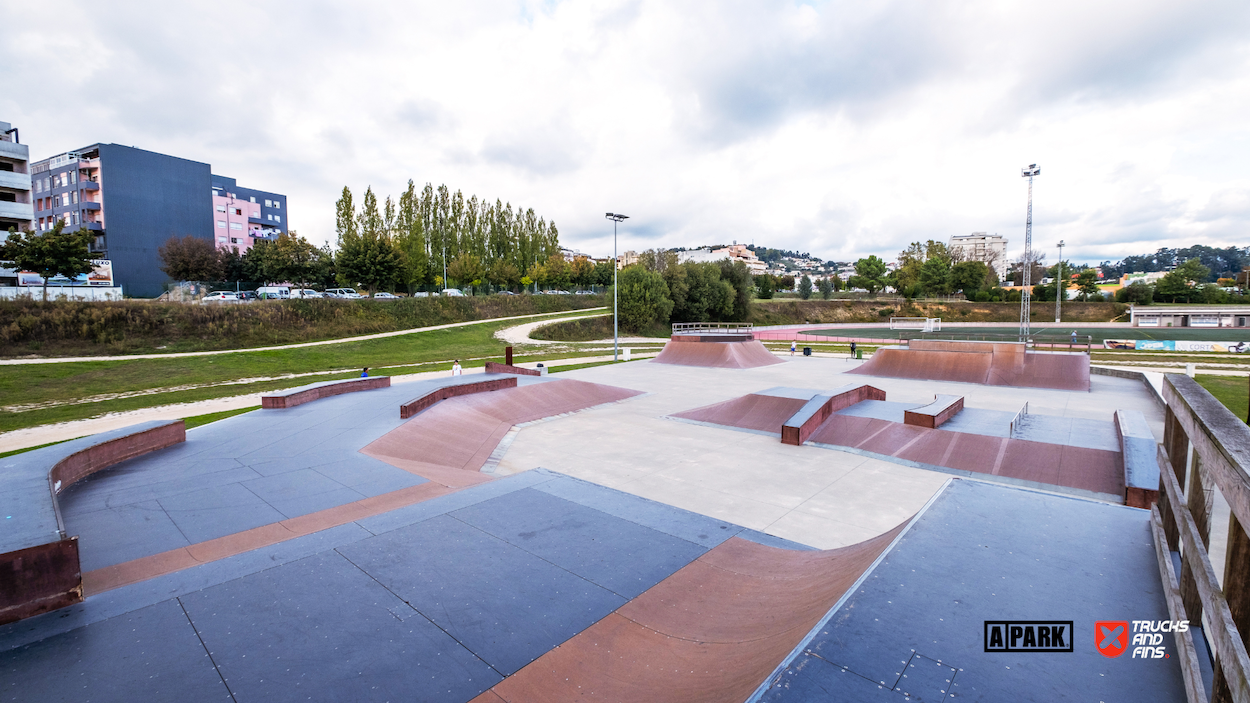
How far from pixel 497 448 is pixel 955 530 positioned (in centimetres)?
1018

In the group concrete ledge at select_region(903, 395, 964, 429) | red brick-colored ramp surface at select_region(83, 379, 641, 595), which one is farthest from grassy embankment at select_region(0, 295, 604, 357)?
concrete ledge at select_region(903, 395, 964, 429)

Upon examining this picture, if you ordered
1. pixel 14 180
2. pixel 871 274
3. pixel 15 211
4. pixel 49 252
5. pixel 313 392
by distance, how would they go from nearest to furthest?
pixel 313 392 < pixel 49 252 < pixel 15 211 < pixel 14 180 < pixel 871 274

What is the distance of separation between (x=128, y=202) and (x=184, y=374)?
40656 mm

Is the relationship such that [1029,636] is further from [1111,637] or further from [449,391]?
[449,391]

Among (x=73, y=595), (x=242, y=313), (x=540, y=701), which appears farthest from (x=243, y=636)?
(x=242, y=313)

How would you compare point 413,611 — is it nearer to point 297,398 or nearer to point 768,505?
point 768,505

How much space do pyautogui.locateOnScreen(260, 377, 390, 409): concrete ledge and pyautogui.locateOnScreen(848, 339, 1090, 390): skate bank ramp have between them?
21.7 meters

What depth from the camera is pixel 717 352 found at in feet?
94.8

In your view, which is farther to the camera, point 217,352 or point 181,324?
point 181,324

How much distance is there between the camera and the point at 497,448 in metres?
13.0

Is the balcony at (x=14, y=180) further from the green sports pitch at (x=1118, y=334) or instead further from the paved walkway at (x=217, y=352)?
the green sports pitch at (x=1118, y=334)

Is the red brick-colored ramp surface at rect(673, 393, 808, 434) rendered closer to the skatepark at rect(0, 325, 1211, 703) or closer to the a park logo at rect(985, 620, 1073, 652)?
the skatepark at rect(0, 325, 1211, 703)

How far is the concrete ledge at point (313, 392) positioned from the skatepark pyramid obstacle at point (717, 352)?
1642 centimetres

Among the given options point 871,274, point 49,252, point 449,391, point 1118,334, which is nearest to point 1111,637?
point 449,391
